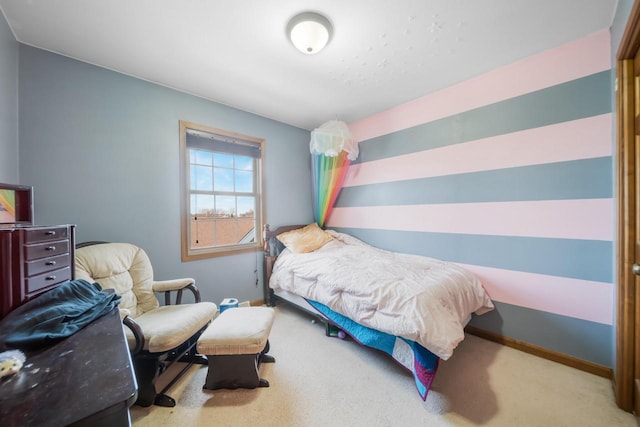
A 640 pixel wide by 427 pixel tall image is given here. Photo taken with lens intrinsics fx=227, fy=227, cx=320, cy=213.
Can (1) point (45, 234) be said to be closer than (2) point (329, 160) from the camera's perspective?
Yes

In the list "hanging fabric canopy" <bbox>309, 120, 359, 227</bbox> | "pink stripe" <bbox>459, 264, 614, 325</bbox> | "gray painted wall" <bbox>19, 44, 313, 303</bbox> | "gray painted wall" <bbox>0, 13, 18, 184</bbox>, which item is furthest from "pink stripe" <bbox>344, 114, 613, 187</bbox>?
"gray painted wall" <bbox>0, 13, 18, 184</bbox>

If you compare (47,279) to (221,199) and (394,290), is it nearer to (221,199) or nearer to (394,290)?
(221,199)

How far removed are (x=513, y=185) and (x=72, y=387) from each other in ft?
Result: 9.60

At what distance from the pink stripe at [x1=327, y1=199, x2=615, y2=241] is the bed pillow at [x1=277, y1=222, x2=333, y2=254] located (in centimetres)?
75

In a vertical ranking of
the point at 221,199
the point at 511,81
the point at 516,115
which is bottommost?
the point at 221,199

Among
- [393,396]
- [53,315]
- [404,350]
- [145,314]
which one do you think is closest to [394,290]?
[404,350]

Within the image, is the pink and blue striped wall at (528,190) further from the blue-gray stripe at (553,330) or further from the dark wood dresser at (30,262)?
the dark wood dresser at (30,262)

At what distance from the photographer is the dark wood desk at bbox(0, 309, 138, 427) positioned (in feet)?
1.71

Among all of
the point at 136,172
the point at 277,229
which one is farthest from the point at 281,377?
the point at 136,172

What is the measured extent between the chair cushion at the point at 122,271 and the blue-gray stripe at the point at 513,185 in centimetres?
268

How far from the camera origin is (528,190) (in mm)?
1996

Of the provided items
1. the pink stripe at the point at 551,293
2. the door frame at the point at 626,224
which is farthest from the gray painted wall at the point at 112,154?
the door frame at the point at 626,224

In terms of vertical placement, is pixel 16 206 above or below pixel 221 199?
below

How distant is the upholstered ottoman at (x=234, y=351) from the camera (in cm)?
155
